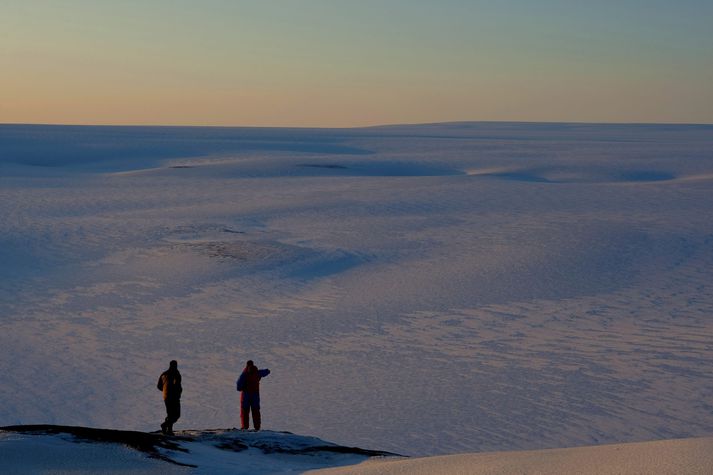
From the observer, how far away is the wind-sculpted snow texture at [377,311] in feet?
37.9

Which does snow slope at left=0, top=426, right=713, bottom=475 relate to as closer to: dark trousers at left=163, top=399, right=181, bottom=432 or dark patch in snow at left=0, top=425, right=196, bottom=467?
dark patch in snow at left=0, top=425, right=196, bottom=467

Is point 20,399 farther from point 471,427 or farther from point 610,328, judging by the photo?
point 610,328

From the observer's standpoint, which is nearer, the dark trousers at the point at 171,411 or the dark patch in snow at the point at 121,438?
the dark patch in snow at the point at 121,438

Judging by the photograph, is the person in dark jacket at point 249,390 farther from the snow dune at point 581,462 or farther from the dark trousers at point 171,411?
the snow dune at point 581,462

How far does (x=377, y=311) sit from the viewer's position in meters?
16.6

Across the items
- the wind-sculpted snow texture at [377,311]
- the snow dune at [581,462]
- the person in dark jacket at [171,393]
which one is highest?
the snow dune at [581,462]

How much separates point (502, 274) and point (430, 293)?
2101 millimetres

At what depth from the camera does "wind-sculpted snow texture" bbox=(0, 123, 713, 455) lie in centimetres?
1156

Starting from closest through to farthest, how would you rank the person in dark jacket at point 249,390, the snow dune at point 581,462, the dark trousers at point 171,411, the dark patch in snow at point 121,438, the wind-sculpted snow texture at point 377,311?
the snow dune at point 581,462 < the dark patch in snow at point 121,438 < the dark trousers at point 171,411 < the person in dark jacket at point 249,390 < the wind-sculpted snow texture at point 377,311

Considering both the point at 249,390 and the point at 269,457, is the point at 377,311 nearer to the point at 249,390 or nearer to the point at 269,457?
the point at 249,390

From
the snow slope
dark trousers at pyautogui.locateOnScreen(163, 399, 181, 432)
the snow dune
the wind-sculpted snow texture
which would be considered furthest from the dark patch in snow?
the wind-sculpted snow texture

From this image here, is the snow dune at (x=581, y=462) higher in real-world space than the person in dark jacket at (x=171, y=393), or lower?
higher

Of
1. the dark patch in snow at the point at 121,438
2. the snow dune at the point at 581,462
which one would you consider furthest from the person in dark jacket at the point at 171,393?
the snow dune at the point at 581,462

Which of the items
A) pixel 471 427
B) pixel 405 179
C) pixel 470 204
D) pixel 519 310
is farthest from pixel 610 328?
pixel 405 179
